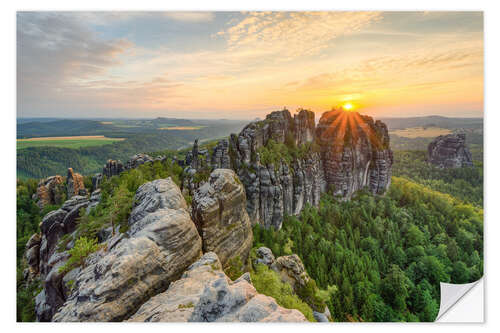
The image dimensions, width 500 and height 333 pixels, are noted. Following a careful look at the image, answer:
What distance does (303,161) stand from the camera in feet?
65.3

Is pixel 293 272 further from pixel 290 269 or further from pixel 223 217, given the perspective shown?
pixel 223 217

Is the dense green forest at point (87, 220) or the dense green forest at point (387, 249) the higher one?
the dense green forest at point (87, 220)

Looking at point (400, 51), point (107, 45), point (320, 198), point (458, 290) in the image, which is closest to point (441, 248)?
point (458, 290)

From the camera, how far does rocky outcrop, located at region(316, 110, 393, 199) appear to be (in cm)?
2245

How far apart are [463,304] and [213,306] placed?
843 cm

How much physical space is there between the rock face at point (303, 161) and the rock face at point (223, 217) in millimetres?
5849

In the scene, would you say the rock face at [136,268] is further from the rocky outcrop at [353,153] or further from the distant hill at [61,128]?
the rocky outcrop at [353,153]

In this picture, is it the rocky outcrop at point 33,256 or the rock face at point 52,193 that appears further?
the rock face at point 52,193

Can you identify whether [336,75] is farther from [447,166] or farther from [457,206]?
[447,166]

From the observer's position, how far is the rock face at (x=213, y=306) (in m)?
3.74

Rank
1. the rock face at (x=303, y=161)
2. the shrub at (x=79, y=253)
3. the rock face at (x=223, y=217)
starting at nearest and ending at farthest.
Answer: the shrub at (x=79, y=253), the rock face at (x=223, y=217), the rock face at (x=303, y=161)

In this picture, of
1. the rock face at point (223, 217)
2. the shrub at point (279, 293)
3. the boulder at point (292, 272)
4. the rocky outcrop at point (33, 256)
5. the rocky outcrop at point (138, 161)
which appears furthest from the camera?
the rocky outcrop at point (138, 161)

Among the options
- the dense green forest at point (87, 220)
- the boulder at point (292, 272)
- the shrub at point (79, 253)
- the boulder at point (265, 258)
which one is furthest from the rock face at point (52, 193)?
the boulder at point (292, 272)
